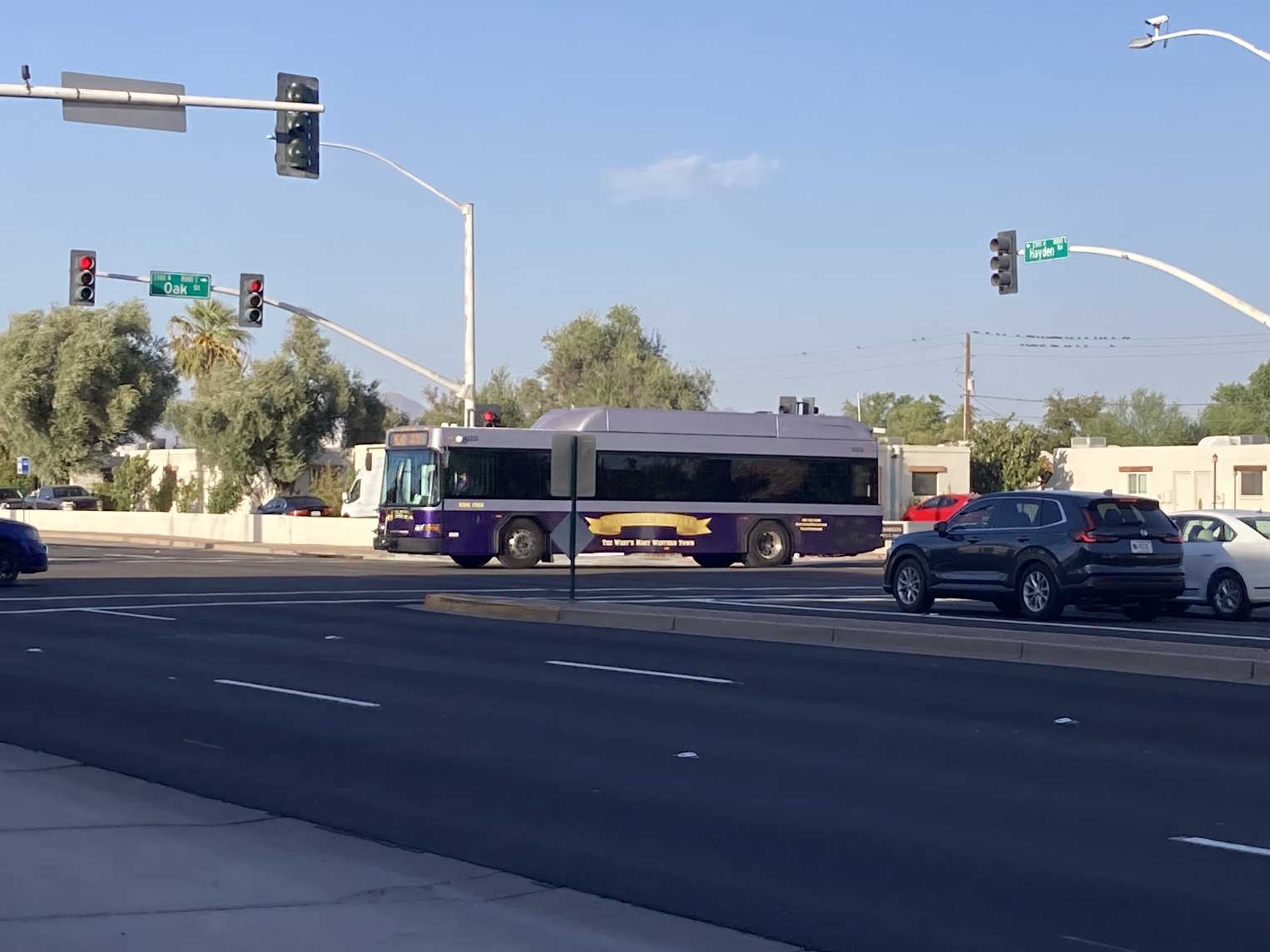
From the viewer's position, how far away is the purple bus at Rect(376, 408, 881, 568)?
3650 cm

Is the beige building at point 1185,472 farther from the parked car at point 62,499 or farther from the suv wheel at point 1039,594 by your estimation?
the parked car at point 62,499

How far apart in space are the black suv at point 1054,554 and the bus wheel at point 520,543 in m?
15.4

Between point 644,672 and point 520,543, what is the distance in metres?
21.4

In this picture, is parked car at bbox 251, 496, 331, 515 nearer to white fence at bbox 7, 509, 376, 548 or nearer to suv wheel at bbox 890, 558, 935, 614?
white fence at bbox 7, 509, 376, 548

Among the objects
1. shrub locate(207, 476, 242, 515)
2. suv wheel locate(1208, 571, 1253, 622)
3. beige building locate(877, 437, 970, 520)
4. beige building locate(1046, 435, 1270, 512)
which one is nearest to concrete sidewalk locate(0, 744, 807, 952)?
suv wheel locate(1208, 571, 1253, 622)

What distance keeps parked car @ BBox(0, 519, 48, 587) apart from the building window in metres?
48.6

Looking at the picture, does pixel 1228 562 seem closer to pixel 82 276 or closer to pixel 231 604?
pixel 231 604

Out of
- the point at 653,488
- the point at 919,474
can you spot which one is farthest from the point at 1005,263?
the point at 919,474

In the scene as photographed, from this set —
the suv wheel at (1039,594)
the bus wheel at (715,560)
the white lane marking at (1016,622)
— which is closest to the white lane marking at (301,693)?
the white lane marking at (1016,622)

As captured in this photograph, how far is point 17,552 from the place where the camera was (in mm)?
28562

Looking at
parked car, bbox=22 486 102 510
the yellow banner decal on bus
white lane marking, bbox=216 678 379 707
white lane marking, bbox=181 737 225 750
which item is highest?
parked car, bbox=22 486 102 510

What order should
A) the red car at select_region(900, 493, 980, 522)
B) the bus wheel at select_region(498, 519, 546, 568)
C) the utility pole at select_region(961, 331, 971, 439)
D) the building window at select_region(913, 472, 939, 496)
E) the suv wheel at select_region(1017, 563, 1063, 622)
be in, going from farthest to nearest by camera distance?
the utility pole at select_region(961, 331, 971, 439) → the building window at select_region(913, 472, 939, 496) → the red car at select_region(900, 493, 980, 522) → the bus wheel at select_region(498, 519, 546, 568) → the suv wheel at select_region(1017, 563, 1063, 622)

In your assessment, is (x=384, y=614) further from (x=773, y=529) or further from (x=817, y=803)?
(x=773, y=529)

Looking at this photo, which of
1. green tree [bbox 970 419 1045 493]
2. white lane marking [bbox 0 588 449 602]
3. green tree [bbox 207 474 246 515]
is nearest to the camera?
white lane marking [bbox 0 588 449 602]
